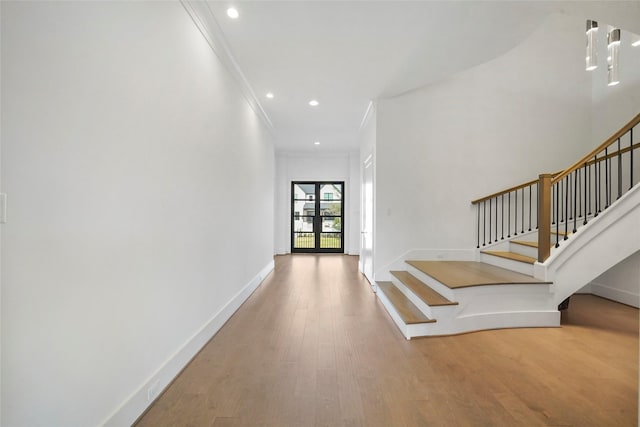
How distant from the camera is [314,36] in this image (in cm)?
305

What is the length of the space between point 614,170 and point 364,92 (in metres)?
3.87

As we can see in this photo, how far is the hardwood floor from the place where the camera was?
6.11 feet

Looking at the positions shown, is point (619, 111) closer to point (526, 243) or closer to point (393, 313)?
point (526, 243)

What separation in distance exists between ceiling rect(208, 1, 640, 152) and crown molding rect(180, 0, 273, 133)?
1.7 inches

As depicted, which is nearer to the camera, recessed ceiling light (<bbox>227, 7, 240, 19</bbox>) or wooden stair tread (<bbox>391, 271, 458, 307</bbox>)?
recessed ceiling light (<bbox>227, 7, 240, 19</bbox>)

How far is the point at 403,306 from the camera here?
3.56 meters

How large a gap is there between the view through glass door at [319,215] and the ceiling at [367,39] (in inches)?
190

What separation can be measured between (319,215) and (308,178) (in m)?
1.16

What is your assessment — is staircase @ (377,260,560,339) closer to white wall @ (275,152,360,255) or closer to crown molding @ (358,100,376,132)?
crown molding @ (358,100,376,132)

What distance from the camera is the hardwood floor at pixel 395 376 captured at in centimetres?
186

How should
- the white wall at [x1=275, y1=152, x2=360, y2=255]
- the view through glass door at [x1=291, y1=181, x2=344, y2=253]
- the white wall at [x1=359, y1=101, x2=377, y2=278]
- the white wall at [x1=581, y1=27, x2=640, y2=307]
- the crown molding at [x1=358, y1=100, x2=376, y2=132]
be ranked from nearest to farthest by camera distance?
the white wall at [x1=581, y1=27, x2=640, y2=307] < the crown molding at [x1=358, y1=100, x2=376, y2=132] < the white wall at [x1=359, y1=101, x2=377, y2=278] < the white wall at [x1=275, y1=152, x2=360, y2=255] < the view through glass door at [x1=291, y1=181, x2=344, y2=253]

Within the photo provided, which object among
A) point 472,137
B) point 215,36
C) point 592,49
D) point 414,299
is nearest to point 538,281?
point 414,299

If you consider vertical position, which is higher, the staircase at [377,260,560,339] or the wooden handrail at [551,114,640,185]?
the wooden handrail at [551,114,640,185]

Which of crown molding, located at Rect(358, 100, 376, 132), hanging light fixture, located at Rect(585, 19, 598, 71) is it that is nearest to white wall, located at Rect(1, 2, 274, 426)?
crown molding, located at Rect(358, 100, 376, 132)
